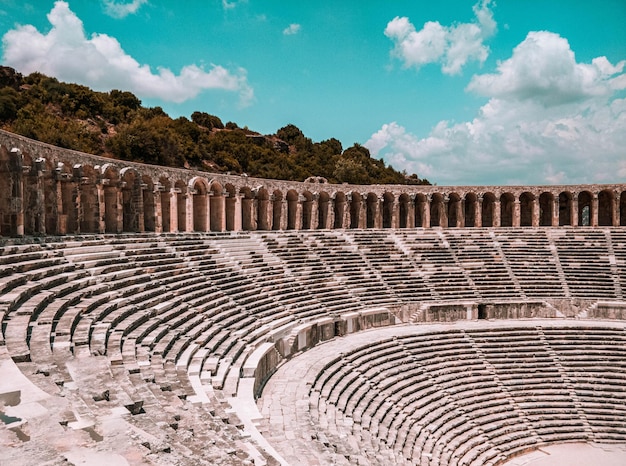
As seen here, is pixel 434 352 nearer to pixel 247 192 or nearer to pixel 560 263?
pixel 560 263

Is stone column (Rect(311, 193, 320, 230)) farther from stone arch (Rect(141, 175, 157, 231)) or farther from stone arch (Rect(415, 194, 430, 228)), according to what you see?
stone arch (Rect(141, 175, 157, 231))

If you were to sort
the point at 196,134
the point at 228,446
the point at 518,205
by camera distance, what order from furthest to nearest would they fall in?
the point at 196,134, the point at 518,205, the point at 228,446

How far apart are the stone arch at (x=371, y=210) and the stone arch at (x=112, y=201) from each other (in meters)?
17.5

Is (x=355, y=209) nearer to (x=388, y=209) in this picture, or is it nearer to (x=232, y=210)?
(x=388, y=209)

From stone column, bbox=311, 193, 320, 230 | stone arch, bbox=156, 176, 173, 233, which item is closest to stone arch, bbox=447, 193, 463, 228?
stone column, bbox=311, 193, 320, 230

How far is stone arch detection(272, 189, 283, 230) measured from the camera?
93.9 ft

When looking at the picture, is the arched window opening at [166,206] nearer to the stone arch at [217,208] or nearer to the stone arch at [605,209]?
the stone arch at [217,208]

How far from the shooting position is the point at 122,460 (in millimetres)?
4137

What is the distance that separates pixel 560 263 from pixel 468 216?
29.2 ft

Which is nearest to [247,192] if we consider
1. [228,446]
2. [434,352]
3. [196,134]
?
[434,352]

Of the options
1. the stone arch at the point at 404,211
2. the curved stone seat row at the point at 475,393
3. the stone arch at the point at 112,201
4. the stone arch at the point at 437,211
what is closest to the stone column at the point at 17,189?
the stone arch at the point at 112,201

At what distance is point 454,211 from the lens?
33.9 m

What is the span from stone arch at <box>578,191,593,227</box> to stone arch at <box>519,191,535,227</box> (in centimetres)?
313

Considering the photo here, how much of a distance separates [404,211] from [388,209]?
1182 mm
